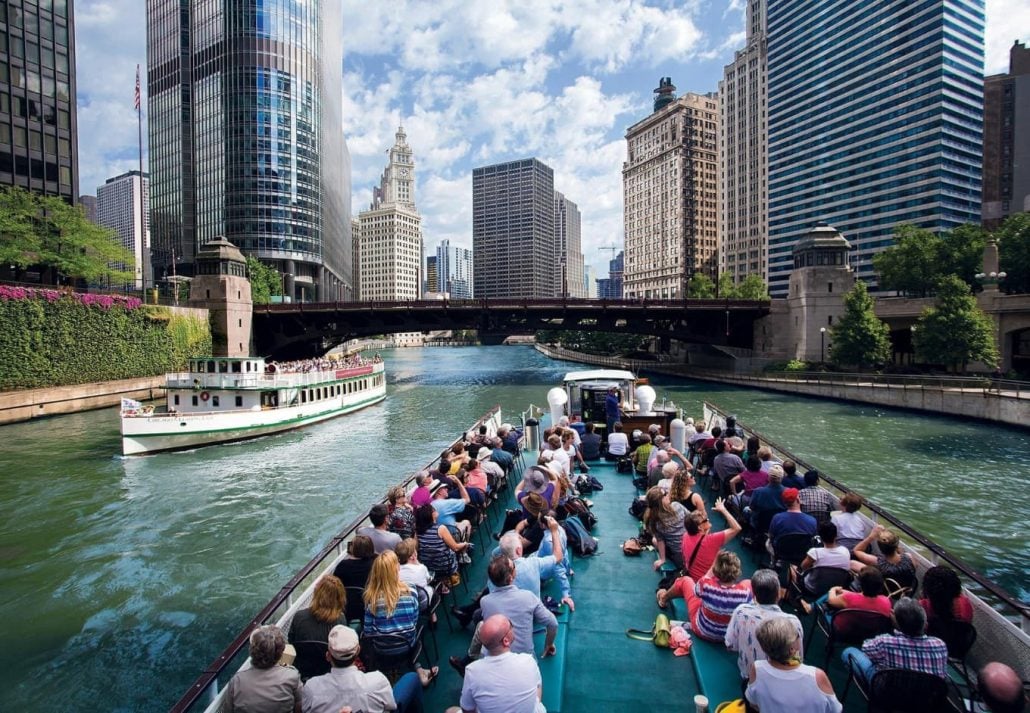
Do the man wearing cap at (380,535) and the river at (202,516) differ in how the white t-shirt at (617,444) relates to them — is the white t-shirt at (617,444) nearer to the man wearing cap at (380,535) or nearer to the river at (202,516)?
the man wearing cap at (380,535)

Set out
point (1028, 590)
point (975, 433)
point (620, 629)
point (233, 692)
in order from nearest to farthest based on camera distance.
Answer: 1. point (233, 692)
2. point (620, 629)
3. point (1028, 590)
4. point (975, 433)

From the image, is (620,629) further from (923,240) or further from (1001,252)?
(923,240)

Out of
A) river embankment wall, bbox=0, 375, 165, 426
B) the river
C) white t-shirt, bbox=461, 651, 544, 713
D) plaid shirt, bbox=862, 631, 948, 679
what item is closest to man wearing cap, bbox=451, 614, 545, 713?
white t-shirt, bbox=461, 651, 544, 713

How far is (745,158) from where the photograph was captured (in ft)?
525

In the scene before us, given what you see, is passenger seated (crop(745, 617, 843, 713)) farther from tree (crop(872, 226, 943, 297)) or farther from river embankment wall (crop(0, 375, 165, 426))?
tree (crop(872, 226, 943, 297))

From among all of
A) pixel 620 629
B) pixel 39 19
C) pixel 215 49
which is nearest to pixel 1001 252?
pixel 620 629

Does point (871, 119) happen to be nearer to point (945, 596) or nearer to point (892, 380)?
point (892, 380)

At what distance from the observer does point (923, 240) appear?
67.6 meters

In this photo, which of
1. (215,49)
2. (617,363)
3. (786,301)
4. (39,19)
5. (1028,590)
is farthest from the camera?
(215,49)

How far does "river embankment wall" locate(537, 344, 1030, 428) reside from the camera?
32.6 m

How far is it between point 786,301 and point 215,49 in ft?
369

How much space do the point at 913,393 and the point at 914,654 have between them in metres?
41.0

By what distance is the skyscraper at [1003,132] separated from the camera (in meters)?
121

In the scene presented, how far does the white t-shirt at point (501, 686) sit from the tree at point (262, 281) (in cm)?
8942
